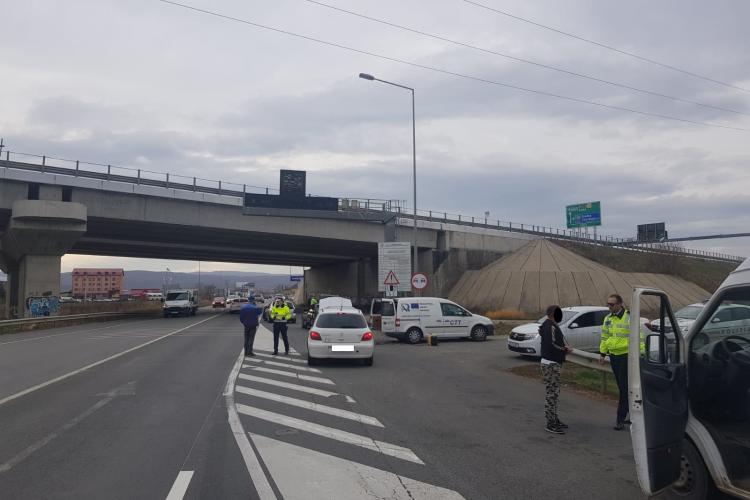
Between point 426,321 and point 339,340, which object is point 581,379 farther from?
point 426,321

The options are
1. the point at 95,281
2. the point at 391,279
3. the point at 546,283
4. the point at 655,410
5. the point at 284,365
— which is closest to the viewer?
the point at 655,410

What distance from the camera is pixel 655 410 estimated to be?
4773 millimetres

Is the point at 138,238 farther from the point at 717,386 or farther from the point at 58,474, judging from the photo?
the point at 717,386

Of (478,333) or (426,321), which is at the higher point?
(426,321)

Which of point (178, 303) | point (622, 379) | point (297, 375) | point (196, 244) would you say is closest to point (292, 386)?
point (297, 375)

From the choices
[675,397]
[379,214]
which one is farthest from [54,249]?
[675,397]

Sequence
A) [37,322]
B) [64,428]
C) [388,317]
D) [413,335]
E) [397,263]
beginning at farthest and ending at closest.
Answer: [397,263] → [37,322] → [388,317] → [413,335] → [64,428]

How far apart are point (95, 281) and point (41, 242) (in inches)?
3619

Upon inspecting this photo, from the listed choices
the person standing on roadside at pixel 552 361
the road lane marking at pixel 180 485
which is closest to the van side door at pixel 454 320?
the person standing on roadside at pixel 552 361

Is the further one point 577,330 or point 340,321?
point 577,330

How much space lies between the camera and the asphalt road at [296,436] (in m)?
5.84

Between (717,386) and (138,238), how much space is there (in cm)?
4637

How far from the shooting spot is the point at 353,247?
50469 mm

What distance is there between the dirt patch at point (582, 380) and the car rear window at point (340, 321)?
3929 millimetres
